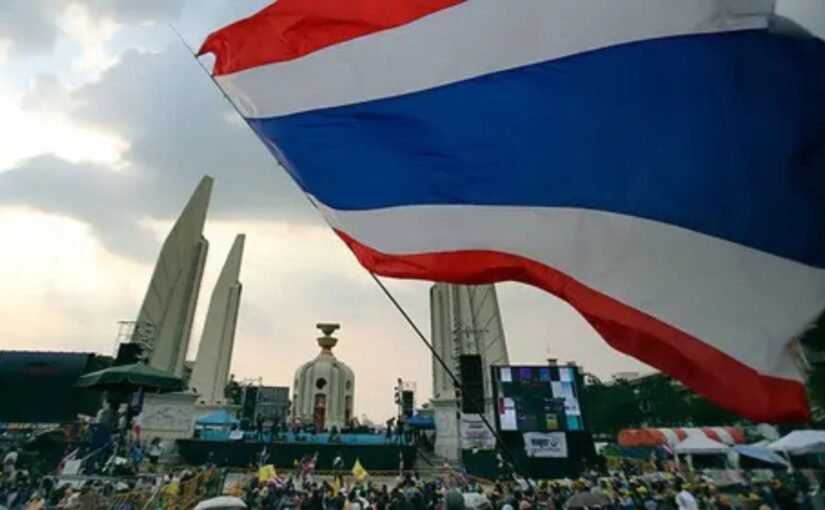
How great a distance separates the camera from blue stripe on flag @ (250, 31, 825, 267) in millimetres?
2811

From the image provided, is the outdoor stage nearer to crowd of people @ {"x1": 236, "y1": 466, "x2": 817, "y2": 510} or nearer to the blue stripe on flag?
crowd of people @ {"x1": 236, "y1": 466, "x2": 817, "y2": 510}

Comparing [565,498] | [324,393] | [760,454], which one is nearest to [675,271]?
[565,498]

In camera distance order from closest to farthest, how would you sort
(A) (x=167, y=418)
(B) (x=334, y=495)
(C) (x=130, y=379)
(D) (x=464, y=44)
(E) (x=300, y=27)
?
(D) (x=464, y=44) < (E) (x=300, y=27) < (B) (x=334, y=495) < (C) (x=130, y=379) < (A) (x=167, y=418)

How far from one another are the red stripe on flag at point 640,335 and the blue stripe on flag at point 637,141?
375 mm

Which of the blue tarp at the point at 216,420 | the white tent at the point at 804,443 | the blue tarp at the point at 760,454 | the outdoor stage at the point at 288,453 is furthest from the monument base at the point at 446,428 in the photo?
the white tent at the point at 804,443

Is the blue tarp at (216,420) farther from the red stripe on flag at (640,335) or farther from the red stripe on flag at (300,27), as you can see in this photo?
the red stripe on flag at (640,335)

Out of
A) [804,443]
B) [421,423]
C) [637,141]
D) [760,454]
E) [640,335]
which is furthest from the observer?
[421,423]

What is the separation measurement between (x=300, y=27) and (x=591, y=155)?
213cm

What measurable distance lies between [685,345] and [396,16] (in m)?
2.58

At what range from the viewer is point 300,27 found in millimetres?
3842

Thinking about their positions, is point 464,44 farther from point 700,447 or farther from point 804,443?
point 700,447

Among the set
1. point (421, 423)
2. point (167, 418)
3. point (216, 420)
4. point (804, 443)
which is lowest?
point (804, 443)

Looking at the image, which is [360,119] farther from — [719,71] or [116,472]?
[116,472]

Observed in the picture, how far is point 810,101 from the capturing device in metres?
2.85
